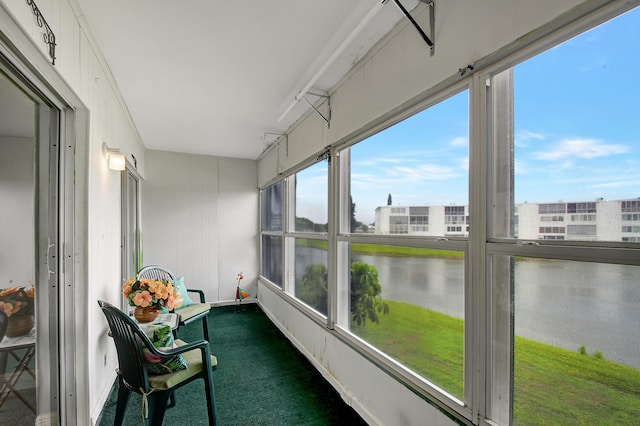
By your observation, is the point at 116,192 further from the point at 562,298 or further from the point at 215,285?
the point at 562,298

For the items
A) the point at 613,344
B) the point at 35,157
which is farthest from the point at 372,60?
the point at 35,157

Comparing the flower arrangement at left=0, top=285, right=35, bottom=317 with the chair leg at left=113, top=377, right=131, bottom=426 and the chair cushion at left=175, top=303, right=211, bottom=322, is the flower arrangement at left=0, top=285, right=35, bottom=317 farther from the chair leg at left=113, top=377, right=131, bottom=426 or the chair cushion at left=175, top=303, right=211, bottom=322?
the chair cushion at left=175, top=303, right=211, bottom=322

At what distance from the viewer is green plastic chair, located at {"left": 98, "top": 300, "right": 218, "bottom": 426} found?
66.0 inches

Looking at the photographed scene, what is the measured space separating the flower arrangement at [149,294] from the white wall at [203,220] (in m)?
2.46

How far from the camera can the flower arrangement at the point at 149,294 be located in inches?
88.3

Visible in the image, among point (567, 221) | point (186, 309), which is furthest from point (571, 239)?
point (186, 309)

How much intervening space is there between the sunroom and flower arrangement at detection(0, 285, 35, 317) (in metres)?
0.01

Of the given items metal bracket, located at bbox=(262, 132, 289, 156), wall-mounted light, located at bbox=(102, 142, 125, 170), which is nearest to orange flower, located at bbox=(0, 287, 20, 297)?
wall-mounted light, located at bbox=(102, 142, 125, 170)

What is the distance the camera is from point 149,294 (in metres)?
2.28

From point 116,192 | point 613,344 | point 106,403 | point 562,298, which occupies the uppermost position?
point 116,192

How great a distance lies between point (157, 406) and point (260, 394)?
0.90m

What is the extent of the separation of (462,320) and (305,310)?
1968 millimetres

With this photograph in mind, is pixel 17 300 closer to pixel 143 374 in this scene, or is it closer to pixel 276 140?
pixel 143 374

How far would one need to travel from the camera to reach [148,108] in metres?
3.00
